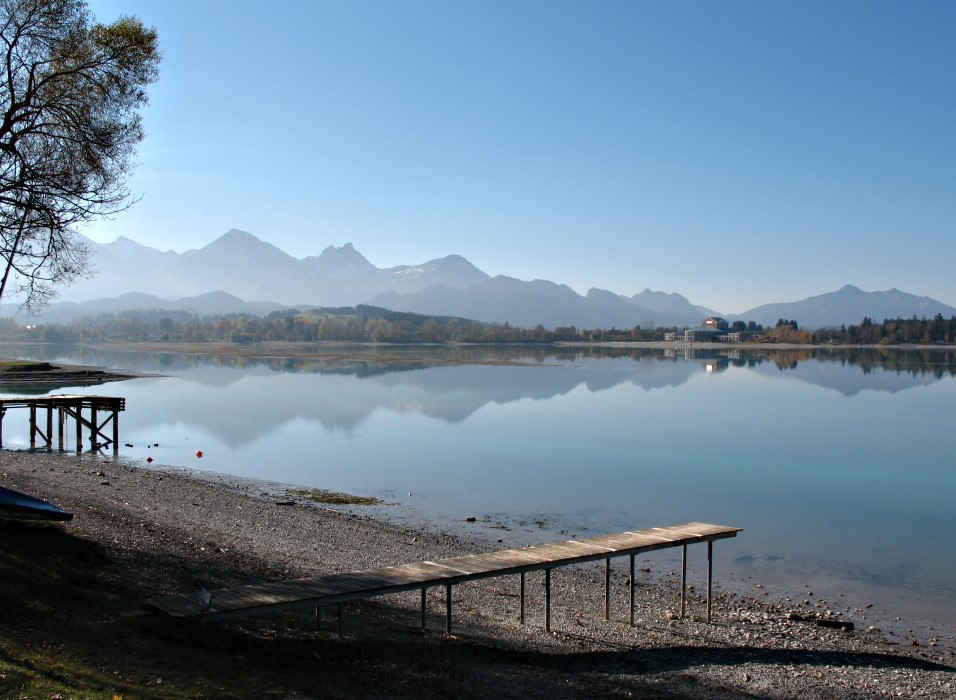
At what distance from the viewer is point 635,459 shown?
30266mm

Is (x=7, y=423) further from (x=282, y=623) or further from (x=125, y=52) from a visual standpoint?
(x=282, y=623)

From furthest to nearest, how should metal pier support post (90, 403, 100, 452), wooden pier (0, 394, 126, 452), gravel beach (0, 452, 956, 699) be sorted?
wooden pier (0, 394, 126, 452) < metal pier support post (90, 403, 100, 452) < gravel beach (0, 452, 956, 699)

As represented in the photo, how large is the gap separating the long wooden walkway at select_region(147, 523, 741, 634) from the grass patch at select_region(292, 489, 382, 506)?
33.2 feet

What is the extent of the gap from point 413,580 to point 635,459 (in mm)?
20895

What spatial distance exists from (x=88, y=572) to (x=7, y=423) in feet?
111

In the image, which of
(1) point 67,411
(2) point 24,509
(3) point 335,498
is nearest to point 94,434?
(1) point 67,411

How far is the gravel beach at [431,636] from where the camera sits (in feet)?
27.1

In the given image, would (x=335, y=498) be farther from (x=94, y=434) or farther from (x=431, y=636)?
(x=94, y=434)

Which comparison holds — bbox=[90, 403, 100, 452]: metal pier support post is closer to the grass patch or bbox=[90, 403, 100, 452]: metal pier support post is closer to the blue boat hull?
the grass patch

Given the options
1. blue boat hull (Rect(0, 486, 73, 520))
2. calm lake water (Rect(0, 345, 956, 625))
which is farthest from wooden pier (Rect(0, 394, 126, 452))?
blue boat hull (Rect(0, 486, 73, 520))

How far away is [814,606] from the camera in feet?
45.5

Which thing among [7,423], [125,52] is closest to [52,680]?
[125,52]

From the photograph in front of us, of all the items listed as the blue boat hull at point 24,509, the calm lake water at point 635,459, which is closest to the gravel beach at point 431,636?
the blue boat hull at point 24,509

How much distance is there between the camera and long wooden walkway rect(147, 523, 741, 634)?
927 cm
